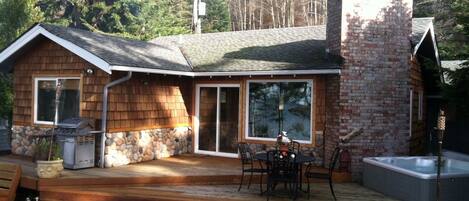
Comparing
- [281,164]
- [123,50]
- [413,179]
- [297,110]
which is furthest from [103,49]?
[413,179]

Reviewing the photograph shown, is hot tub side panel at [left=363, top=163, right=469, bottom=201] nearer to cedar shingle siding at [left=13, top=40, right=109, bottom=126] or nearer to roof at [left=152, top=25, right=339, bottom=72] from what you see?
roof at [left=152, top=25, right=339, bottom=72]

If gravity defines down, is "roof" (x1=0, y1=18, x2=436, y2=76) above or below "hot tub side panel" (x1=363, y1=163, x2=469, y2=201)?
above

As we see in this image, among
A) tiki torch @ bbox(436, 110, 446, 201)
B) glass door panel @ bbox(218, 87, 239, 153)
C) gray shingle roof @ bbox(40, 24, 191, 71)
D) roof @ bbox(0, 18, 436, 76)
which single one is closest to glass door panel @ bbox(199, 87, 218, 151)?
glass door panel @ bbox(218, 87, 239, 153)

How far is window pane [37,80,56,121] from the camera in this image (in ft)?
32.3

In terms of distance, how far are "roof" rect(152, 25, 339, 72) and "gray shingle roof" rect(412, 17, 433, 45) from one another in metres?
2.00

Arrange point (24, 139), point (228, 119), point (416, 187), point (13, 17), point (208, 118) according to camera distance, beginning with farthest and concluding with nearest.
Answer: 1. point (13, 17)
2. point (208, 118)
3. point (228, 119)
4. point (24, 139)
5. point (416, 187)

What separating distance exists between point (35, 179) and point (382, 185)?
5.99 meters

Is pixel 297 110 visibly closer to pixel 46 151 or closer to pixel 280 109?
pixel 280 109

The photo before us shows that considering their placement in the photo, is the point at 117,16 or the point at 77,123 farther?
the point at 117,16

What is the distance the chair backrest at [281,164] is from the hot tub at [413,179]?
71.6 inches

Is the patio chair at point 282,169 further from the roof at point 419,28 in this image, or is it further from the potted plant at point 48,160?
the roof at point 419,28

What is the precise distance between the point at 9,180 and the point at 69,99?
7.72ft

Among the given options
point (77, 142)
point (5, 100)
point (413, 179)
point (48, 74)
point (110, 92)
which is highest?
point (48, 74)

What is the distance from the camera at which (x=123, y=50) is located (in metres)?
9.94
